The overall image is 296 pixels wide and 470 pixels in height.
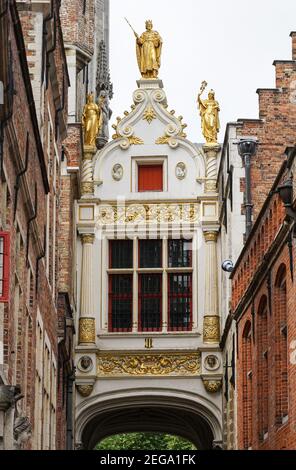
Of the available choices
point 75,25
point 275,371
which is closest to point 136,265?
point 75,25

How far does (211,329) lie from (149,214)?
148 inches

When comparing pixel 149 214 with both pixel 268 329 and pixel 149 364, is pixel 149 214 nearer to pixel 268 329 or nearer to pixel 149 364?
pixel 149 364

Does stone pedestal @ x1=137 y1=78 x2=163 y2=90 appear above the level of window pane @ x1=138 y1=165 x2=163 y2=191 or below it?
above

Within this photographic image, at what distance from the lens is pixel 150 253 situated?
135 ft

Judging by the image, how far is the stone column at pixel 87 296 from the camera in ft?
129

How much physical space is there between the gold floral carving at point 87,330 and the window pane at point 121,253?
197 centimetres

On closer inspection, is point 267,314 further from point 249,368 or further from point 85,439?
point 85,439

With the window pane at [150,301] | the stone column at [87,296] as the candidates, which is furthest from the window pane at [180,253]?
the stone column at [87,296]

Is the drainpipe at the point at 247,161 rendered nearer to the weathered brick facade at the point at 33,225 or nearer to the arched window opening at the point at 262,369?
the weathered brick facade at the point at 33,225

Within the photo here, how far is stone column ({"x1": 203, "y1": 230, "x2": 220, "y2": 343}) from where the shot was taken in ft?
129

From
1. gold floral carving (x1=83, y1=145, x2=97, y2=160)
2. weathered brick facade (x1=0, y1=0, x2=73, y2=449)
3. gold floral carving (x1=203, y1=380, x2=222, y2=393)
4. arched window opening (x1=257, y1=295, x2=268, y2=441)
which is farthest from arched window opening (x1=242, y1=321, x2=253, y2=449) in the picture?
gold floral carving (x1=83, y1=145, x2=97, y2=160)

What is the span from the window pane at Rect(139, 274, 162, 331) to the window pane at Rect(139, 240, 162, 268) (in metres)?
0.33

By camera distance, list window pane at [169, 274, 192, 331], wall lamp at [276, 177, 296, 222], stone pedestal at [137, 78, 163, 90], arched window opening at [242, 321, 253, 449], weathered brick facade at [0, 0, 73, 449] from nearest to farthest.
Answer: weathered brick facade at [0, 0, 73, 449]
wall lamp at [276, 177, 296, 222]
arched window opening at [242, 321, 253, 449]
window pane at [169, 274, 192, 331]
stone pedestal at [137, 78, 163, 90]

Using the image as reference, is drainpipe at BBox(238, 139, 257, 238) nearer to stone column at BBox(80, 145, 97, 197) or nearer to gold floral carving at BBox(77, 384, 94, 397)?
stone column at BBox(80, 145, 97, 197)
